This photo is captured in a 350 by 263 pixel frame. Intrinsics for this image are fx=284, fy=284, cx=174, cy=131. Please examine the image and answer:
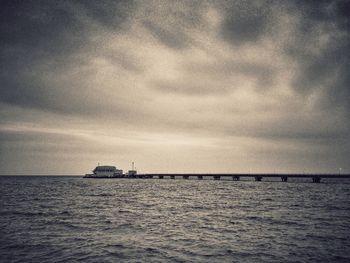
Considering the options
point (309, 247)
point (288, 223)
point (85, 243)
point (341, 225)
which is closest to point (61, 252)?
point (85, 243)

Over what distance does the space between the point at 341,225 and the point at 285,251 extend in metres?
12.2

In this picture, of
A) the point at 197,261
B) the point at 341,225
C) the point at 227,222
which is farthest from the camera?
the point at 227,222

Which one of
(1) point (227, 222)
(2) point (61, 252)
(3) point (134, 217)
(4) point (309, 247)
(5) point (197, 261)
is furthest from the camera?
(3) point (134, 217)

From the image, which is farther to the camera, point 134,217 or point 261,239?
point 134,217

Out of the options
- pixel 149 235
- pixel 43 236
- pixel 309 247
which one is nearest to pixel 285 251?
pixel 309 247

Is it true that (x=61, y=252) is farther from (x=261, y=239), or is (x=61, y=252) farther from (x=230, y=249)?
(x=261, y=239)

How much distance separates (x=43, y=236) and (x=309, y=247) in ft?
62.7

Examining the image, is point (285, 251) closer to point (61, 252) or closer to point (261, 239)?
point (261, 239)

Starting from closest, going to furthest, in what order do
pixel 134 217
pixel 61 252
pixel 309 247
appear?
pixel 61 252 < pixel 309 247 < pixel 134 217

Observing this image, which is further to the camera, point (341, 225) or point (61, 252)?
point (341, 225)

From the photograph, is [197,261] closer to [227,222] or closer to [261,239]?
[261,239]

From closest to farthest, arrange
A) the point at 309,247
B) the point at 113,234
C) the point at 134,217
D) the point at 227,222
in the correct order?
the point at 309,247 < the point at 113,234 < the point at 227,222 < the point at 134,217

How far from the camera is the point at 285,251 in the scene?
17.6m

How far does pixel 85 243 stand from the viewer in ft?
63.5
